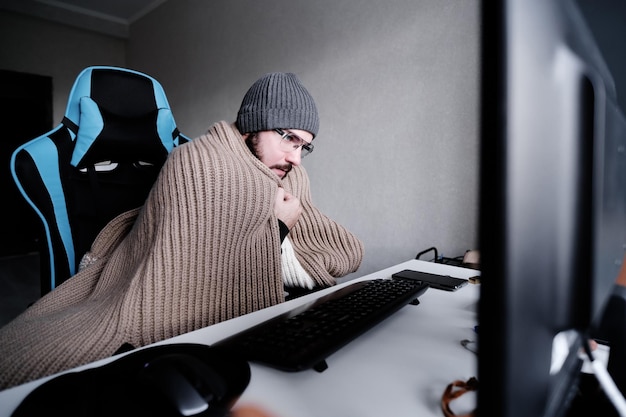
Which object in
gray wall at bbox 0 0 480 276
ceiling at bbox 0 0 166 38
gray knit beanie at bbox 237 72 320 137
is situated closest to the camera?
gray knit beanie at bbox 237 72 320 137

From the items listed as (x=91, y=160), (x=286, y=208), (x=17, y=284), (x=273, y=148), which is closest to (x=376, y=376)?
(x=286, y=208)

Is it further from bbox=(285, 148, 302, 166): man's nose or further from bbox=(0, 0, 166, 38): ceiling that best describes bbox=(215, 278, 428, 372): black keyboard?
bbox=(0, 0, 166, 38): ceiling

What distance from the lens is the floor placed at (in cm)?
244

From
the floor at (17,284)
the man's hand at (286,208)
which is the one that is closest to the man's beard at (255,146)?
the man's hand at (286,208)

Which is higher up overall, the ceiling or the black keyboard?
the ceiling

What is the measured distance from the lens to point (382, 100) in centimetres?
169

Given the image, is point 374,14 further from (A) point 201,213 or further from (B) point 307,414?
(B) point 307,414

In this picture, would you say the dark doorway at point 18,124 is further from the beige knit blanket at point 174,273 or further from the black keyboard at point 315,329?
the black keyboard at point 315,329

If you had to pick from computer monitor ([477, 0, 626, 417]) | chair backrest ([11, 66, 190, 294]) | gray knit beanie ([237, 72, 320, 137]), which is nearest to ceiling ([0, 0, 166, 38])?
chair backrest ([11, 66, 190, 294])

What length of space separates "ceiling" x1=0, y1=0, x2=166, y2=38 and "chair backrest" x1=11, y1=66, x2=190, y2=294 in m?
2.92

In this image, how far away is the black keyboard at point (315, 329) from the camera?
16.3 inches

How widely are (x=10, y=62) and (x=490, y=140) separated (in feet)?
15.9

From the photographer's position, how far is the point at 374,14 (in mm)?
1692

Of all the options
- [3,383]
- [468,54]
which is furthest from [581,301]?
[468,54]
